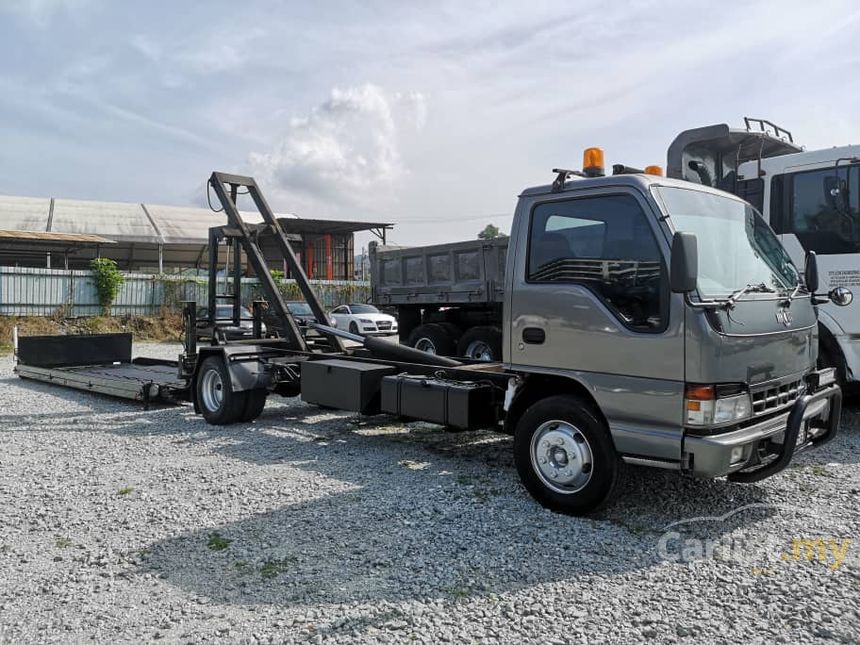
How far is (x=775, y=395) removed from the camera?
4.57 m

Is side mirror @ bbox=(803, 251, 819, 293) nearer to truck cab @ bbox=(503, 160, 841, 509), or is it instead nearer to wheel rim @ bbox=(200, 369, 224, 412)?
truck cab @ bbox=(503, 160, 841, 509)

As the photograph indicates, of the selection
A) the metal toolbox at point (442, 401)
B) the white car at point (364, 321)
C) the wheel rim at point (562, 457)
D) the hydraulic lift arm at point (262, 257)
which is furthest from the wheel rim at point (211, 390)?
the white car at point (364, 321)

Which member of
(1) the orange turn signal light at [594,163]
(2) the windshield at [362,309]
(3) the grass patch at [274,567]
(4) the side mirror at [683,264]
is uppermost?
(1) the orange turn signal light at [594,163]

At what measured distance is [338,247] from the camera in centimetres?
3803

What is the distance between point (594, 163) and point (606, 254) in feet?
2.74

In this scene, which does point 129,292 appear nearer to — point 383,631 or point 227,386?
point 227,386

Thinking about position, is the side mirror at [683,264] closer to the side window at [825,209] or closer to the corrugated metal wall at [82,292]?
the side window at [825,209]

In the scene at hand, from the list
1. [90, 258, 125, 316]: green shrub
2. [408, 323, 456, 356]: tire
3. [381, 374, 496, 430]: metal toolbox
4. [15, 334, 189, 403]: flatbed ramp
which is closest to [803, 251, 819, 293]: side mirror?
[381, 374, 496, 430]: metal toolbox

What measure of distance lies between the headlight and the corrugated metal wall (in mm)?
16702

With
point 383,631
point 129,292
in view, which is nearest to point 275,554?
point 383,631

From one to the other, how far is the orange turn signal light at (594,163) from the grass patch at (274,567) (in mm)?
3407

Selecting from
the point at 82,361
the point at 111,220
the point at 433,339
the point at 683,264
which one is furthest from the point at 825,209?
the point at 111,220

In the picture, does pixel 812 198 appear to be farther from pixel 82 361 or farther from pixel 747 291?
pixel 82 361

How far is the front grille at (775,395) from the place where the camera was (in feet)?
14.5
